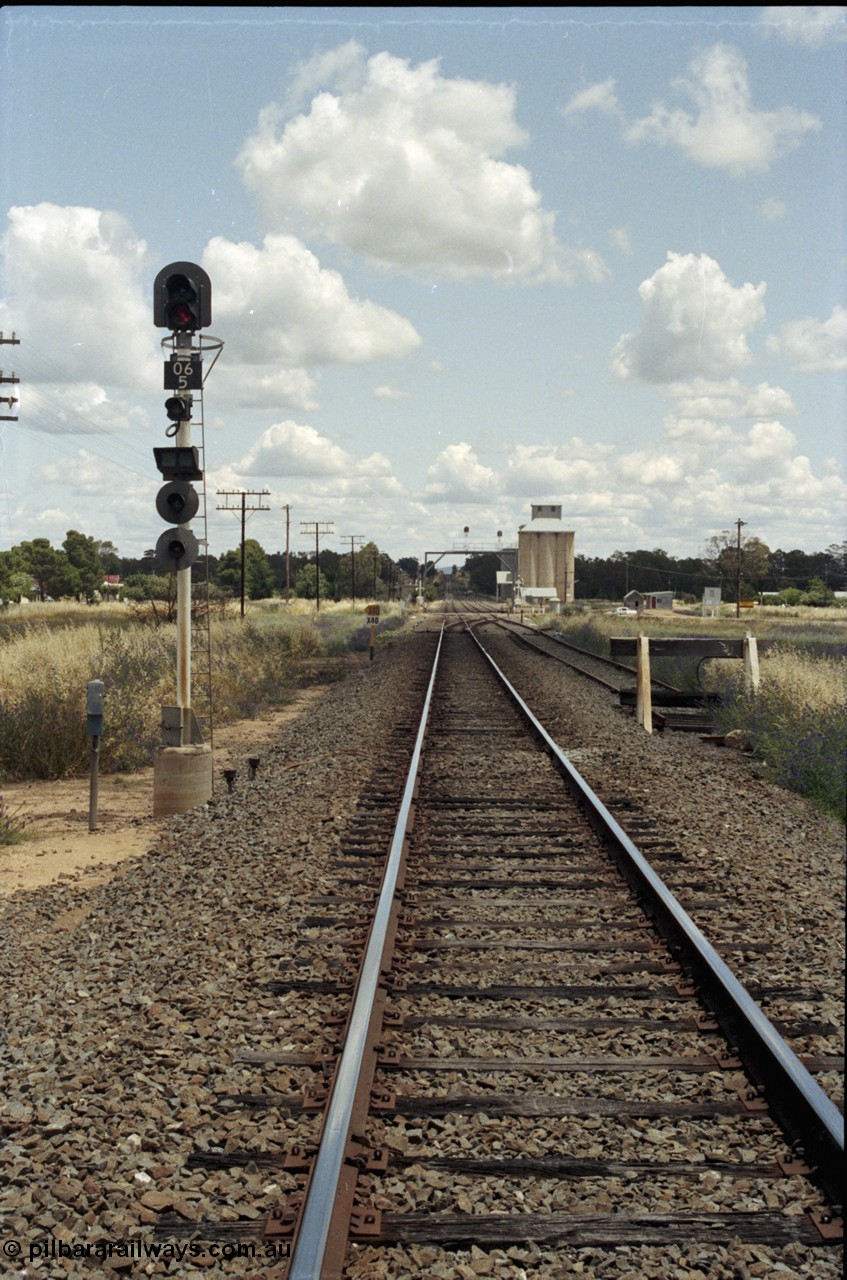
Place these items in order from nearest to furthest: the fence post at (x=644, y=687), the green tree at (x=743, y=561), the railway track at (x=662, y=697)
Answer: the fence post at (x=644, y=687) < the railway track at (x=662, y=697) < the green tree at (x=743, y=561)

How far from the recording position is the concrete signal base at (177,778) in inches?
387

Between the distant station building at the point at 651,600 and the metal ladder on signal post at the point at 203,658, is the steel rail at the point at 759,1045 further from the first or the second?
the distant station building at the point at 651,600

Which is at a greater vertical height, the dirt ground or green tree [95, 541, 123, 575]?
green tree [95, 541, 123, 575]

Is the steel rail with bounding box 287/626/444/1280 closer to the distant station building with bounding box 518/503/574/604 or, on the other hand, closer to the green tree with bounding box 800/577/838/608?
the green tree with bounding box 800/577/838/608

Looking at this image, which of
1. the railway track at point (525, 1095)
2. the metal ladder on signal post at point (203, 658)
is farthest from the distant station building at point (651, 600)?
the railway track at point (525, 1095)

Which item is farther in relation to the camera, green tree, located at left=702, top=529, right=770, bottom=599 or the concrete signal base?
green tree, located at left=702, top=529, right=770, bottom=599

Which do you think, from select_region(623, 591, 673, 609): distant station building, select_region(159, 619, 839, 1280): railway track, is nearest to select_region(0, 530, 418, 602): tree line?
select_region(623, 591, 673, 609): distant station building

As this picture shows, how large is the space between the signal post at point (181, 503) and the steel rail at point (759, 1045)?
4439 millimetres

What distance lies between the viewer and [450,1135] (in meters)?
3.67

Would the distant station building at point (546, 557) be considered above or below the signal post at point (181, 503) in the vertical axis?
above

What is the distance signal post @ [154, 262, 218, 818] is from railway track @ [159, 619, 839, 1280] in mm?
3415

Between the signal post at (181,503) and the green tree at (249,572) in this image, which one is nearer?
the signal post at (181,503)

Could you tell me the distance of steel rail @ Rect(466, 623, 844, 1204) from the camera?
3322 millimetres

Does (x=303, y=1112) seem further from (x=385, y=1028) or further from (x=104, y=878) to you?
(x=104, y=878)
